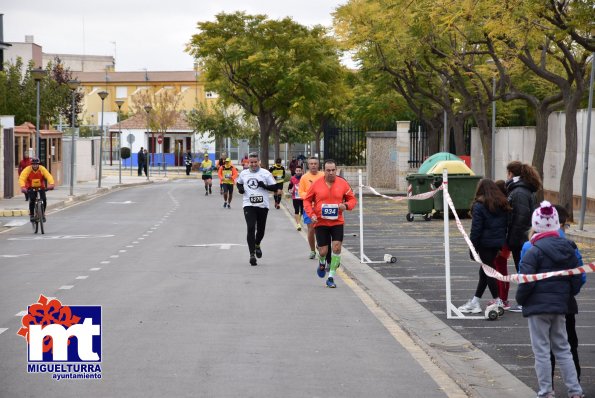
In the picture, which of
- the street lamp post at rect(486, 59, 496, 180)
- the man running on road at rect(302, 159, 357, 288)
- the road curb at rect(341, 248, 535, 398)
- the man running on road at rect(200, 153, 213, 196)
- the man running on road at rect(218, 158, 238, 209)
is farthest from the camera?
the man running on road at rect(200, 153, 213, 196)

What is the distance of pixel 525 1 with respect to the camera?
79.7 ft

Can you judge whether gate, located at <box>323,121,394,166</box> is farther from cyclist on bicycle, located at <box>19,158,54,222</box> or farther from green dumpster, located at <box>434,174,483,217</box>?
cyclist on bicycle, located at <box>19,158,54,222</box>

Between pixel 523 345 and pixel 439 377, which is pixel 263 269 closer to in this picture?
pixel 523 345

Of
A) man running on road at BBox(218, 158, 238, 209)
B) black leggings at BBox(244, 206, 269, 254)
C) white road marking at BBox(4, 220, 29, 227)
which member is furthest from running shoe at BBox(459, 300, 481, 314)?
man running on road at BBox(218, 158, 238, 209)

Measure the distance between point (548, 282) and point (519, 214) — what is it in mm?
4619

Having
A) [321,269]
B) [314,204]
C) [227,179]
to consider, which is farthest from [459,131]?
[314,204]

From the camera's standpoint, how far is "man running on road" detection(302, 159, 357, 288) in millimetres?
15914

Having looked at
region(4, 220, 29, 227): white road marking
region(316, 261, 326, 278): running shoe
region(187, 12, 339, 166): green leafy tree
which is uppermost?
region(187, 12, 339, 166): green leafy tree

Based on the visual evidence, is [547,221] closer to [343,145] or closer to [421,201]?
[421,201]

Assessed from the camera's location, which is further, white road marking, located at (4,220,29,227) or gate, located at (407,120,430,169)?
gate, located at (407,120,430,169)

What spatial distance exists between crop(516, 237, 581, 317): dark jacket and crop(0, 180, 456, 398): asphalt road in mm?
962

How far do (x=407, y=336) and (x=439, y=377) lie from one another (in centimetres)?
219

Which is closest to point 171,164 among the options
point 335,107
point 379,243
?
point 335,107

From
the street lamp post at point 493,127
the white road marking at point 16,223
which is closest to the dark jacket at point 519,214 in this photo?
the white road marking at point 16,223
